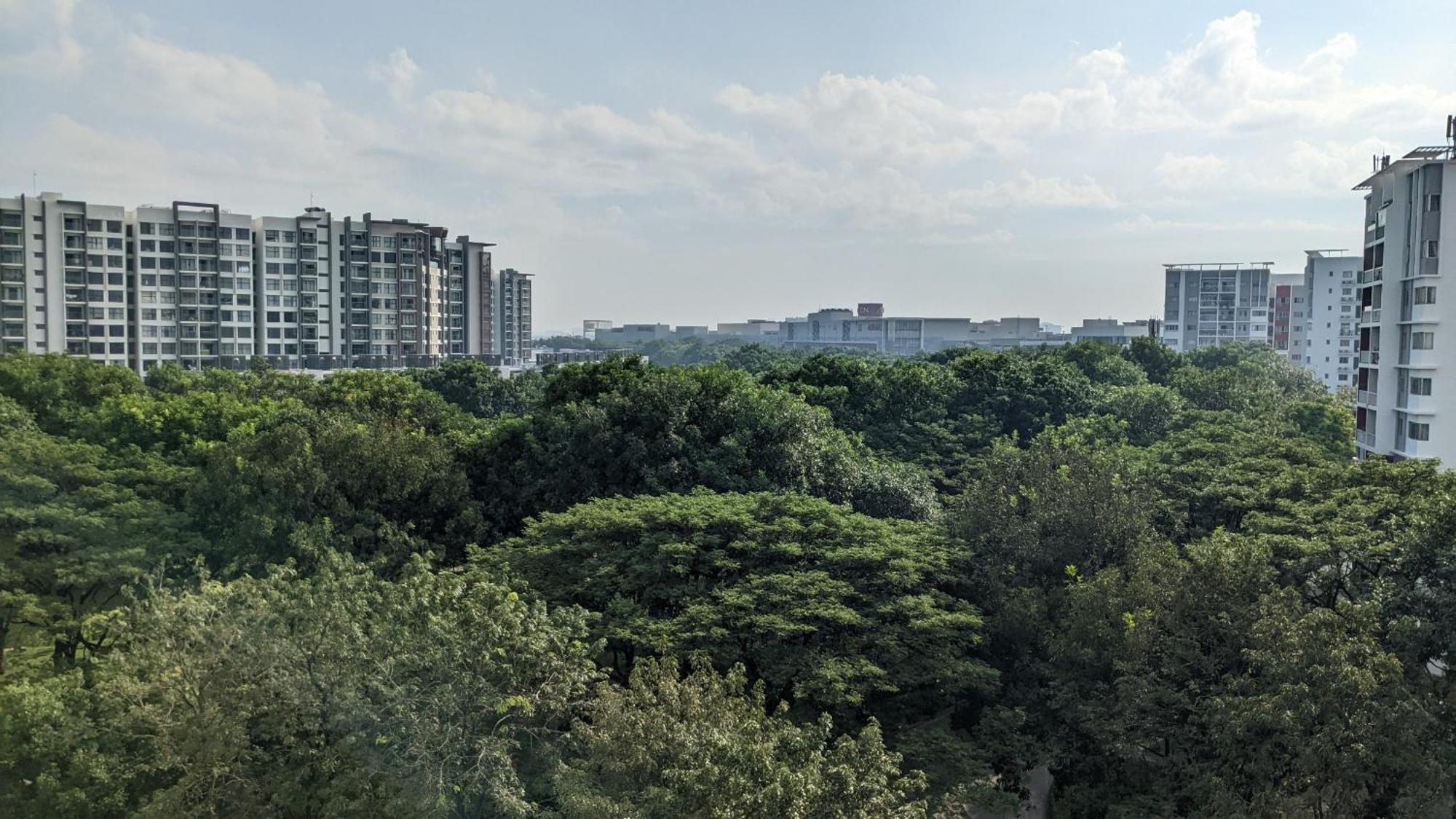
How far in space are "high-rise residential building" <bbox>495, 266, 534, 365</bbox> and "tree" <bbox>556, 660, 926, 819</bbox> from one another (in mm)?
49502

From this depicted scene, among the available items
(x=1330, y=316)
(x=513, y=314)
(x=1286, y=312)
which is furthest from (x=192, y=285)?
(x=1286, y=312)

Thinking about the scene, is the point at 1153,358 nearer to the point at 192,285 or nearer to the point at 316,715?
the point at 316,715

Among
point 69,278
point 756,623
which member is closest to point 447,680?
point 756,623

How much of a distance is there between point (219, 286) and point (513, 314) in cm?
2738

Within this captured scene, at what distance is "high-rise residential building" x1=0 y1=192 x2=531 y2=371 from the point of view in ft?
104

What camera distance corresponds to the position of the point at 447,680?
7344 millimetres

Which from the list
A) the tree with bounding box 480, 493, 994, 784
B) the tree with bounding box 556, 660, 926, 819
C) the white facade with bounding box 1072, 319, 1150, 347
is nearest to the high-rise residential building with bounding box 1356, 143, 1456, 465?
the tree with bounding box 480, 493, 994, 784

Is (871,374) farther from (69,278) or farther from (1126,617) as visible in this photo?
(69,278)

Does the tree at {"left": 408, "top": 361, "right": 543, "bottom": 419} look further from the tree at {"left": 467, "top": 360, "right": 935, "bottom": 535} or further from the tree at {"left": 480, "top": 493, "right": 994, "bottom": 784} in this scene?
the tree at {"left": 480, "top": 493, "right": 994, "bottom": 784}

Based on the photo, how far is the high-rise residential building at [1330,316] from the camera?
46.3m

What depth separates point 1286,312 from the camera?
2343 inches

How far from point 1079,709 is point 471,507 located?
8256mm

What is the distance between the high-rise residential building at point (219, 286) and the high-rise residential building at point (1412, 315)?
3097cm

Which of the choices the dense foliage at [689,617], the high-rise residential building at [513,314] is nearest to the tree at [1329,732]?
the dense foliage at [689,617]
